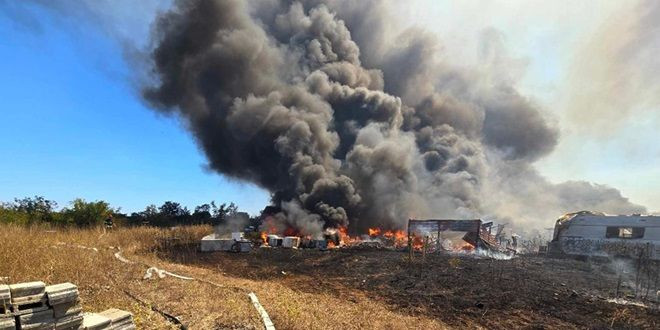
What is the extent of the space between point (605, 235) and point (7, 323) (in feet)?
101

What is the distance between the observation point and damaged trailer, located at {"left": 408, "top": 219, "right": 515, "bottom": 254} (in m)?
23.8

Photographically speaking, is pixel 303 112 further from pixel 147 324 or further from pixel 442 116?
pixel 147 324

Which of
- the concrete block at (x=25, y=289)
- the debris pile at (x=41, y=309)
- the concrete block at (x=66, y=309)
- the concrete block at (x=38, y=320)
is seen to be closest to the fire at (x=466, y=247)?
the debris pile at (x=41, y=309)

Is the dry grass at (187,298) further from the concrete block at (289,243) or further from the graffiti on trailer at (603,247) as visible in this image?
the graffiti on trailer at (603,247)

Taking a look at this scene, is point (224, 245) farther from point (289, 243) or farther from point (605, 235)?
Result: point (605, 235)

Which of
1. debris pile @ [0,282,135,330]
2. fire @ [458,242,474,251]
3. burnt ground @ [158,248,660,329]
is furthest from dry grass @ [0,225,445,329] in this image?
fire @ [458,242,474,251]

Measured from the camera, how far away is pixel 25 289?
17.1ft

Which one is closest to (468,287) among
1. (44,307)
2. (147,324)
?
(147,324)

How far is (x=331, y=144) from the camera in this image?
36.8 meters

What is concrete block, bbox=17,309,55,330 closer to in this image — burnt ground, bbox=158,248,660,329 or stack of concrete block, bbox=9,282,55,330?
stack of concrete block, bbox=9,282,55,330

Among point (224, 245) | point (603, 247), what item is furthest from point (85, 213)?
point (603, 247)

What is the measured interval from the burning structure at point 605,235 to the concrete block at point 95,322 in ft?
86.1

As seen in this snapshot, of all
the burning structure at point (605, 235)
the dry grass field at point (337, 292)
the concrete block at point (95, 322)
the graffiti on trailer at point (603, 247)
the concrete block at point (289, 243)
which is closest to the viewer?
the concrete block at point (95, 322)

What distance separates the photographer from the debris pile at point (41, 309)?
4.99m
